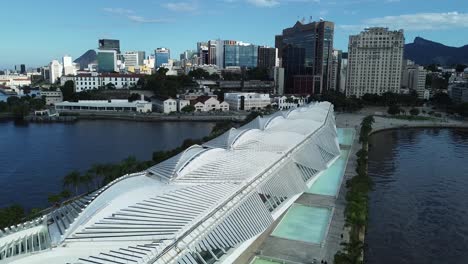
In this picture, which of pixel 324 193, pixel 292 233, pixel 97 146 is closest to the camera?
pixel 292 233

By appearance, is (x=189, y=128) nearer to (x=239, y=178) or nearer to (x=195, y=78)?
(x=239, y=178)

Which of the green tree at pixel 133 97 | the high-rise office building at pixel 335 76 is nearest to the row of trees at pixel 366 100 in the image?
the high-rise office building at pixel 335 76

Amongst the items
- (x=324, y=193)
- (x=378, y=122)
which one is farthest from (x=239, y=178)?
(x=378, y=122)

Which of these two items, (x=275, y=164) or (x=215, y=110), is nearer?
(x=275, y=164)

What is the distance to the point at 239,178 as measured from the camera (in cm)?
1706

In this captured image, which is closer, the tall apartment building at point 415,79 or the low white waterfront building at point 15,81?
the tall apartment building at point 415,79

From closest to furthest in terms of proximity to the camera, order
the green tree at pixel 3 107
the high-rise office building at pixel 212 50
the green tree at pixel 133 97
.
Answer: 1. the green tree at pixel 3 107
2. the green tree at pixel 133 97
3. the high-rise office building at pixel 212 50

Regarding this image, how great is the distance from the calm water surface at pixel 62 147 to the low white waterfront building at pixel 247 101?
46.9 ft

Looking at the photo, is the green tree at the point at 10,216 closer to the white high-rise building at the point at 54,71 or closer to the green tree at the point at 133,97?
the green tree at the point at 133,97

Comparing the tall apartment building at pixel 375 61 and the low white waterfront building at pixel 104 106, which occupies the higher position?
the tall apartment building at pixel 375 61

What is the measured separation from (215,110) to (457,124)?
37091mm

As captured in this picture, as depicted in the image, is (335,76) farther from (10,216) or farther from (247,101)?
(10,216)

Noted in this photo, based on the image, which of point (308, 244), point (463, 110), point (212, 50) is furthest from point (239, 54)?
point (308, 244)

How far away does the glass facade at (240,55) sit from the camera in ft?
437
